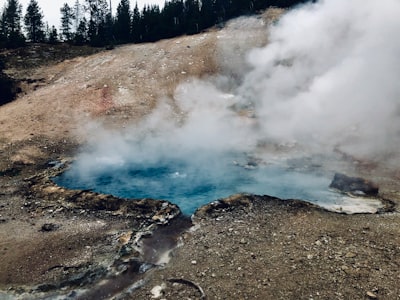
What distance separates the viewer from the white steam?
78.2ft

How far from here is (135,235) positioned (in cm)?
1425

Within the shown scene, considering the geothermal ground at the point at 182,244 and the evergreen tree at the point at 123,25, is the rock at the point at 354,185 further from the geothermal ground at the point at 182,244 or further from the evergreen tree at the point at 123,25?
the evergreen tree at the point at 123,25

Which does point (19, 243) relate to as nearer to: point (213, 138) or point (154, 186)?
point (154, 186)

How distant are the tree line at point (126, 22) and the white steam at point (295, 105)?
12.0m

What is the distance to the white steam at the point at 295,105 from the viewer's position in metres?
23.8

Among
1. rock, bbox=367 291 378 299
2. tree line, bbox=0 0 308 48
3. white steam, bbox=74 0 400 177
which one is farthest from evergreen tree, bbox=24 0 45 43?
rock, bbox=367 291 378 299

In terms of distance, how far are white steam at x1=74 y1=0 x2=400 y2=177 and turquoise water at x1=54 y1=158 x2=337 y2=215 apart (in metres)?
1.09

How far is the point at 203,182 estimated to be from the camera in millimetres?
20062

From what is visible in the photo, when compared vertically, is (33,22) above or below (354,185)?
above

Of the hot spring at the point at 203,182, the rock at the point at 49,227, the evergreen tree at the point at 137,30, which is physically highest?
the evergreen tree at the point at 137,30

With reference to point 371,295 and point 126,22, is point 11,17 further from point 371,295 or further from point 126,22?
point 371,295

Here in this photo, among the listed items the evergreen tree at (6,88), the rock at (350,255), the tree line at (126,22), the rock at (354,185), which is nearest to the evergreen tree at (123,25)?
the tree line at (126,22)

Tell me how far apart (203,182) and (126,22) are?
38.7 m

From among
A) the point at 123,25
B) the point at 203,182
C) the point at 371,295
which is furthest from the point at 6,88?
the point at 371,295
